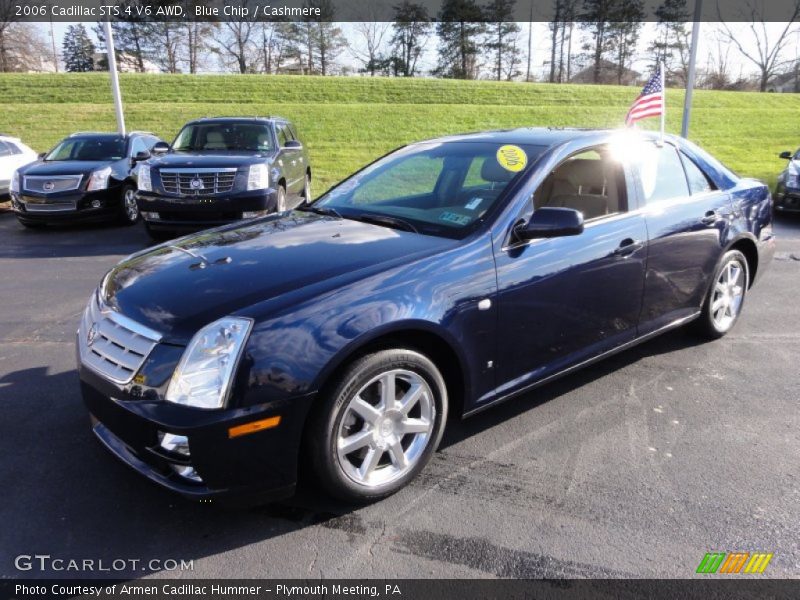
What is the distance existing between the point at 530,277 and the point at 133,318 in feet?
6.27

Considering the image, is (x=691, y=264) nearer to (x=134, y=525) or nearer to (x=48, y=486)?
(x=134, y=525)

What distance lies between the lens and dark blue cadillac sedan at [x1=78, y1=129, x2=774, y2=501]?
2355 millimetres

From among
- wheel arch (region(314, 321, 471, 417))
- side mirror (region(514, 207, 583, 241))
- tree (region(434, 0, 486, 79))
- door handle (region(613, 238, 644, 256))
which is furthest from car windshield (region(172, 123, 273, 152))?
tree (region(434, 0, 486, 79))

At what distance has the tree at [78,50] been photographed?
6188cm

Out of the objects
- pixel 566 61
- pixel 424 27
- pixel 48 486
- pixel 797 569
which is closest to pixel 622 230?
pixel 797 569

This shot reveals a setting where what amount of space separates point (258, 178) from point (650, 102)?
6.82 meters

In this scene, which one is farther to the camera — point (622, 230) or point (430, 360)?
point (622, 230)

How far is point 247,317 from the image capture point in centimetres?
239

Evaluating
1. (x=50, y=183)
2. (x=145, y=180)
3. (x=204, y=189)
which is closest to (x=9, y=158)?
(x=50, y=183)

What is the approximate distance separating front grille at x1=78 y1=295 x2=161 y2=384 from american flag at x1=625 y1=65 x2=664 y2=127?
9887mm

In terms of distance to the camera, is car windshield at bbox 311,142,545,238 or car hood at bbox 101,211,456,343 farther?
car windshield at bbox 311,142,545,238

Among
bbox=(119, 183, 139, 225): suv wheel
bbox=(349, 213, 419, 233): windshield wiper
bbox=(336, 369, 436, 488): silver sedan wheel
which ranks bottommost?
bbox=(336, 369, 436, 488): silver sedan wheel

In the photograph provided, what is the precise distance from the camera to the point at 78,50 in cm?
6309

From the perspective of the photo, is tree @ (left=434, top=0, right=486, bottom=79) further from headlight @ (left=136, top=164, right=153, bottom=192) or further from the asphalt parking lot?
the asphalt parking lot
